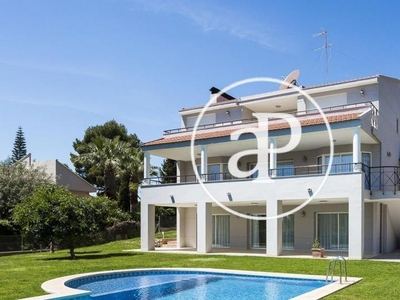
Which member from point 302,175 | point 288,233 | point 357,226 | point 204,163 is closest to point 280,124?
point 302,175

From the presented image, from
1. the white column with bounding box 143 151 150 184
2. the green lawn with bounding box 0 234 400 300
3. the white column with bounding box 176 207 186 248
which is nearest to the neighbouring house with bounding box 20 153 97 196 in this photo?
the white column with bounding box 176 207 186 248

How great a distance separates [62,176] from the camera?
42406 mm

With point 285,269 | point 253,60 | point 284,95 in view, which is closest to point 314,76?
point 284,95

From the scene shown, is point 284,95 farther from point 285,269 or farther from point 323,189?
point 285,269

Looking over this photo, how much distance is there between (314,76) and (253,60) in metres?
8.11

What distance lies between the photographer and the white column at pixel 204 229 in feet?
82.8

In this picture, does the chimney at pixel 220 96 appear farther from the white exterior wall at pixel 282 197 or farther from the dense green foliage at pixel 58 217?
the dense green foliage at pixel 58 217

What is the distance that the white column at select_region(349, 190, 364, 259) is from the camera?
20.9 metres

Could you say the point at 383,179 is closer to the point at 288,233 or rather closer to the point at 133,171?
the point at 288,233

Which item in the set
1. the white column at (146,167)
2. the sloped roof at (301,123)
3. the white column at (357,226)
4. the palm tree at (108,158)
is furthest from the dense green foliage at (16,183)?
the white column at (357,226)

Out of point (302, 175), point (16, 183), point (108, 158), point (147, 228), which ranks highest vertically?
point (108, 158)

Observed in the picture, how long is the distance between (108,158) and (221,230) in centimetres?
1701

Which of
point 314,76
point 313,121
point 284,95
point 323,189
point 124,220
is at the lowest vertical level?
point 124,220

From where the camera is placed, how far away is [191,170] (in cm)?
3105
